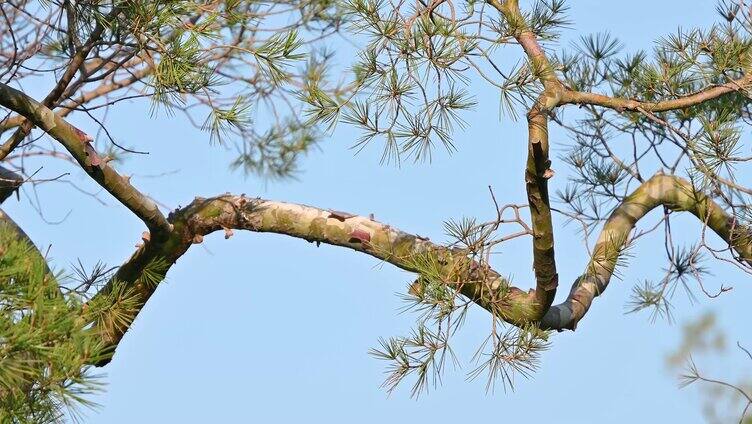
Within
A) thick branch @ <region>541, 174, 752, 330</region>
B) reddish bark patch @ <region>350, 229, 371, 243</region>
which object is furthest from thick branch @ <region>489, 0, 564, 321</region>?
reddish bark patch @ <region>350, 229, 371, 243</region>

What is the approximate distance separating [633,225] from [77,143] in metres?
1.22

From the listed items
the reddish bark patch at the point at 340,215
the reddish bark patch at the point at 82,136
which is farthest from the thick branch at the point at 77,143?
the reddish bark patch at the point at 340,215

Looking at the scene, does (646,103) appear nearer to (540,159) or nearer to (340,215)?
(540,159)

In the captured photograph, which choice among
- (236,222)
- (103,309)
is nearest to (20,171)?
(236,222)

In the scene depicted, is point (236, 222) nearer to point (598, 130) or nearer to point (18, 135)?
point (18, 135)

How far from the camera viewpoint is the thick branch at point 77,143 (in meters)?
1.87

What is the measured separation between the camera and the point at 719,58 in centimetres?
203

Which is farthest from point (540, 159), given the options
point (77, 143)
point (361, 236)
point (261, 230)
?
point (77, 143)

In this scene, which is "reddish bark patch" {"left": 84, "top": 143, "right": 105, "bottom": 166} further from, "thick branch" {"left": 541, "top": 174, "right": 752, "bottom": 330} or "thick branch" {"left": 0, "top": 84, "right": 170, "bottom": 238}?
"thick branch" {"left": 541, "top": 174, "right": 752, "bottom": 330}

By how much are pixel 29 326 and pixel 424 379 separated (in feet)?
2.09

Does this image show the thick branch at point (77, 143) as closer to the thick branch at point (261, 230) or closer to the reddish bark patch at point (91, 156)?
the reddish bark patch at point (91, 156)

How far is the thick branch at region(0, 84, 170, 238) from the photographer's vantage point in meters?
1.87

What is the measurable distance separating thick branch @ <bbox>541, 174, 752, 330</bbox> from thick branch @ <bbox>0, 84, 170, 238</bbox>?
0.82m

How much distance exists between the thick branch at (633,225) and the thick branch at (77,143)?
820 mm
